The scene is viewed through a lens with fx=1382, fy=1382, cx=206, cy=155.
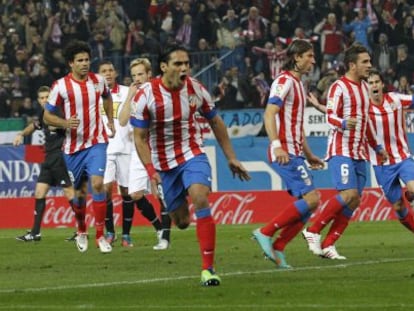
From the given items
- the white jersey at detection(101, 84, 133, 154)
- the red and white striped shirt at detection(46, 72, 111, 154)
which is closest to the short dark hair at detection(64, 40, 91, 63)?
the red and white striped shirt at detection(46, 72, 111, 154)

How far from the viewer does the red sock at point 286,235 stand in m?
14.3

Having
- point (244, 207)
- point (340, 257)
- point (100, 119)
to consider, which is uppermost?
point (100, 119)

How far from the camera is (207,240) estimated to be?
12.1 m

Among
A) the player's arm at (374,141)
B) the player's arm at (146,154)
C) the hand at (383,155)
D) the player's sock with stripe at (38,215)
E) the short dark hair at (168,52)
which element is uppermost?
the short dark hair at (168,52)

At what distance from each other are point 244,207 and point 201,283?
1319 cm

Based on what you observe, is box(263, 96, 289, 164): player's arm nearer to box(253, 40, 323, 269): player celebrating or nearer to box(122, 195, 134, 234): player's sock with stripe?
box(253, 40, 323, 269): player celebrating

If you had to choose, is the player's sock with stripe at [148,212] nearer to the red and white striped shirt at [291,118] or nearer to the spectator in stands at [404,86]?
the red and white striped shirt at [291,118]

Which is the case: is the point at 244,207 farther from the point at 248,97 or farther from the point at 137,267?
the point at 137,267

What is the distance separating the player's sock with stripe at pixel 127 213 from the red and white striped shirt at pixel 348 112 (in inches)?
161

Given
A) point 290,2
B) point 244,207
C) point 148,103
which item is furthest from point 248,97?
point 148,103

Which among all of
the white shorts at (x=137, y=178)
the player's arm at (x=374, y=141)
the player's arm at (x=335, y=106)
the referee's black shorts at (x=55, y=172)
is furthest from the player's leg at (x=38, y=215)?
the player's arm at (x=335, y=106)

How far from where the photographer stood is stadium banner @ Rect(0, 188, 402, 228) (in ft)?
82.2

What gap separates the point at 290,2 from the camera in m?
32.8

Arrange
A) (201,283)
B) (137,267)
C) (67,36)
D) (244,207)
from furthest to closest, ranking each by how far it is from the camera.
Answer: (67,36) < (244,207) < (137,267) < (201,283)
